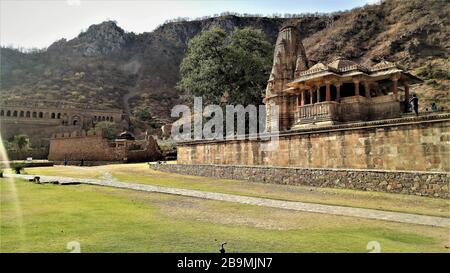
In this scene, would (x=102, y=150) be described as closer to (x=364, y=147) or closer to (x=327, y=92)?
(x=327, y=92)

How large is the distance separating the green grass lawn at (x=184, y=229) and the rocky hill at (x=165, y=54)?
140ft

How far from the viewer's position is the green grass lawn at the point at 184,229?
6812 mm

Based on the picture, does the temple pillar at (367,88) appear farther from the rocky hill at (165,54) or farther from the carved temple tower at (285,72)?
the rocky hill at (165,54)

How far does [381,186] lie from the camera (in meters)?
15.1

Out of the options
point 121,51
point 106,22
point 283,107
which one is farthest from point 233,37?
point 106,22

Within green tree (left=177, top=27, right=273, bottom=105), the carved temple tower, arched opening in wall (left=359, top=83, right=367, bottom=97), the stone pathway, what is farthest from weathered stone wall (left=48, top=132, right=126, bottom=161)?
arched opening in wall (left=359, top=83, right=367, bottom=97)

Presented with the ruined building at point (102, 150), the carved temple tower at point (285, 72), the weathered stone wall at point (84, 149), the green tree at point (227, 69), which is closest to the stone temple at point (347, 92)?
the carved temple tower at point (285, 72)

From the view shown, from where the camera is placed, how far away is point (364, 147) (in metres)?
16.9

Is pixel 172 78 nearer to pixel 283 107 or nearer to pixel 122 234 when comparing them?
pixel 283 107

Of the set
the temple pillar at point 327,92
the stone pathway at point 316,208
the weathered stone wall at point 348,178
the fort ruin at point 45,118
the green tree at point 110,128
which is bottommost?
the stone pathway at point 316,208

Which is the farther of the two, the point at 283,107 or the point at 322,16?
the point at 322,16

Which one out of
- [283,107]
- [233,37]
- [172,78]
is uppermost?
[172,78]

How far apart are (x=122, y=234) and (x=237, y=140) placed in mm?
16203
